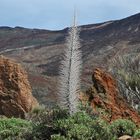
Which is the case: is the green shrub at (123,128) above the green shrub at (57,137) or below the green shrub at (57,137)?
below

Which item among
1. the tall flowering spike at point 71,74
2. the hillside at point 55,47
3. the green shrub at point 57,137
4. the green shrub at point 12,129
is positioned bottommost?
the hillside at point 55,47

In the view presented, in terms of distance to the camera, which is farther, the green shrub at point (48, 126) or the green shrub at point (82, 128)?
the green shrub at point (48, 126)

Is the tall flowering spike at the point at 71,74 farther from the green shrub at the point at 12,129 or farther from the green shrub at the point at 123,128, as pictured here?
the green shrub at the point at 123,128

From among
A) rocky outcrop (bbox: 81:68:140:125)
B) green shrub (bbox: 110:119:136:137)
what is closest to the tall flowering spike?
green shrub (bbox: 110:119:136:137)

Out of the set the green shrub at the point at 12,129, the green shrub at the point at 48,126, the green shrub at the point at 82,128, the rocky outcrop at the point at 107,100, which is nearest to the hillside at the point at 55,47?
the rocky outcrop at the point at 107,100

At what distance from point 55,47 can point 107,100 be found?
3867 inches

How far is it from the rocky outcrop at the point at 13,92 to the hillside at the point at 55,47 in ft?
83.9

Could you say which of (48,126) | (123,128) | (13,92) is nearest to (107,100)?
(123,128)

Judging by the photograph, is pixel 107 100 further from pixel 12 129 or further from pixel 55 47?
pixel 55 47

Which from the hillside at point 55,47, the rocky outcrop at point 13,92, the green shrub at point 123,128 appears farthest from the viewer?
the hillside at point 55,47

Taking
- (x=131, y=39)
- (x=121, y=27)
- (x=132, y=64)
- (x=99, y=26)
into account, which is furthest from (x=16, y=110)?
(x=99, y=26)

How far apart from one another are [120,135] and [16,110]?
1015cm

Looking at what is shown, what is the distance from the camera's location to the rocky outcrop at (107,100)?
16.6 m

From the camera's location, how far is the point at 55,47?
11512cm
